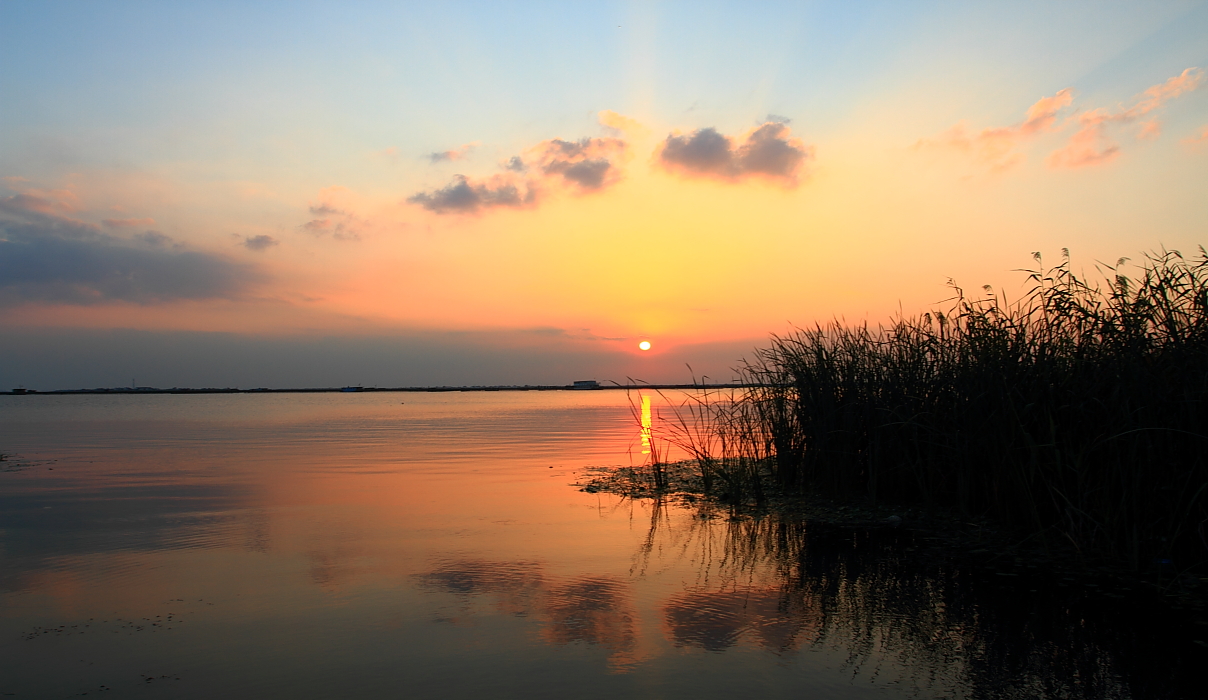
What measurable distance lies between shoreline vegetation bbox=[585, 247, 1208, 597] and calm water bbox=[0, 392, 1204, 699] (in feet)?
3.28

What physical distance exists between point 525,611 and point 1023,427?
5409 millimetres

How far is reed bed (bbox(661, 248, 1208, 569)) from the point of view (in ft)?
21.9

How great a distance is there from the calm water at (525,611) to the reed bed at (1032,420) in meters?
1.11

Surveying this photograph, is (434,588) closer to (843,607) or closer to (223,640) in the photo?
(223,640)

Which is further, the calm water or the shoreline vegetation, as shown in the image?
the shoreline vegetation

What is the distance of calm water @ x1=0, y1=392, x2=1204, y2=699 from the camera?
4.59m

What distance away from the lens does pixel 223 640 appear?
5.30 metres

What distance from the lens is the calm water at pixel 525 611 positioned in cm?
459

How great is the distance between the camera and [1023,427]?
7695mm

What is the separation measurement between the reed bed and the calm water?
3.64 ft

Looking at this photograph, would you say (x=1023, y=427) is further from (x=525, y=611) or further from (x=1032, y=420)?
(x=525, y=611)

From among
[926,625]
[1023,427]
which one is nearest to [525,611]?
[926,625]


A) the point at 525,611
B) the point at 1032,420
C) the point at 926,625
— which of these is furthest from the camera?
the point at 1032,420

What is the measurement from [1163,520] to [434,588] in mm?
6558
